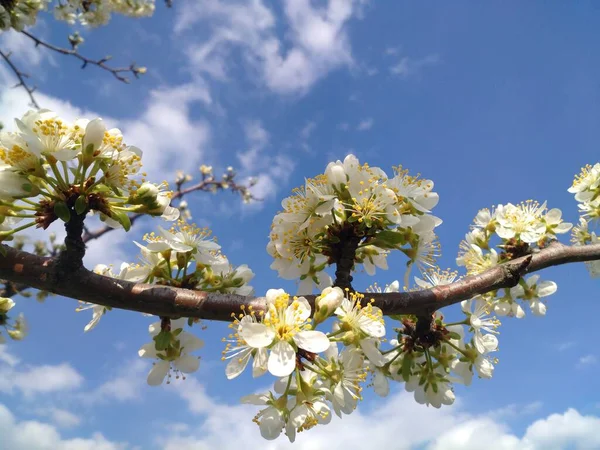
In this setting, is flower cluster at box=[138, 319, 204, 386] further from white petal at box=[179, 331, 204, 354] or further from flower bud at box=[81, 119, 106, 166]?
flower bud at box=[81, 119, 106, 166]

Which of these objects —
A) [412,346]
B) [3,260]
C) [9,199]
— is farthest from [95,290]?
[412,346]

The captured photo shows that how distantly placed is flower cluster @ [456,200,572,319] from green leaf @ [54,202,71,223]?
2554mm

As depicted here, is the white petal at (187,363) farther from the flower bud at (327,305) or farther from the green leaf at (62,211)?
the green leaf at (62,211)

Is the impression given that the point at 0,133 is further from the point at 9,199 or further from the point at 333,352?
the point at 333,352

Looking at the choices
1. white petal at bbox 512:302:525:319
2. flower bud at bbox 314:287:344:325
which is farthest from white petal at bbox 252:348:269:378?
white petal at bbox 512:302:525:319

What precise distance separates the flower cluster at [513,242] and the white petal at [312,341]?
Answer: 172 centimetres

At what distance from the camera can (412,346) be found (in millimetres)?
2801

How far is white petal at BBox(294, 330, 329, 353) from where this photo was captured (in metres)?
1.86

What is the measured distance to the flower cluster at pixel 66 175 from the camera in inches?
74.5

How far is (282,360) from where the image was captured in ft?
5.90

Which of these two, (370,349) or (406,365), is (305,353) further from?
(406,365)

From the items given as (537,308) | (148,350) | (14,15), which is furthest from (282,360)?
(14,15)

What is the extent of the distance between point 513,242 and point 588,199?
1160mm

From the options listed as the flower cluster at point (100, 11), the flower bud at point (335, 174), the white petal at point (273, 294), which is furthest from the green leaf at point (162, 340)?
the flower cluster at point (100, 11)
